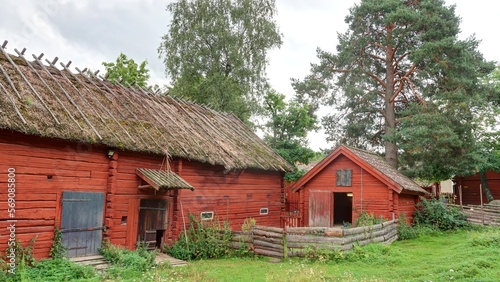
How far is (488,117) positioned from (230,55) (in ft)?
71.4

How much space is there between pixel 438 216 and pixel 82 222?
54.4 ft

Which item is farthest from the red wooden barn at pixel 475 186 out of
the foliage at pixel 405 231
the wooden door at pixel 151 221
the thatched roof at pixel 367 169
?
the wooden door at pixel 151 221

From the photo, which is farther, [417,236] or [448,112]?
[448,112]

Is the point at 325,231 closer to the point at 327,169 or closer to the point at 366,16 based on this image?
the point at 327,169

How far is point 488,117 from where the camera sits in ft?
105

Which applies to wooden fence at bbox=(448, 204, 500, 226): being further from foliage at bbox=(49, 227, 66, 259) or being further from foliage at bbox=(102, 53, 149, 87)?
foliage at bbox=(102, 53, 149, 87)

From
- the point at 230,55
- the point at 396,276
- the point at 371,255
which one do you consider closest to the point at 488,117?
the point at 230,55

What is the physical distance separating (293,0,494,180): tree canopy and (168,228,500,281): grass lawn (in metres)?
9.39

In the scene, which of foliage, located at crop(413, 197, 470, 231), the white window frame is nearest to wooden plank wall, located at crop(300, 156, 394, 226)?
foliage, located at crop(413, 197, 470, 231)

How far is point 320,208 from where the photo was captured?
65.4 feet

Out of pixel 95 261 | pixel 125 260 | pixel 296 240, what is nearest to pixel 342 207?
pixel 296 240

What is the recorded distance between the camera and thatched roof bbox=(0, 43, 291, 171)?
10.3 m

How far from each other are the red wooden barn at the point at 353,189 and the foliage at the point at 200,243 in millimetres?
7752

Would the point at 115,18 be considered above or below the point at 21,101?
above
